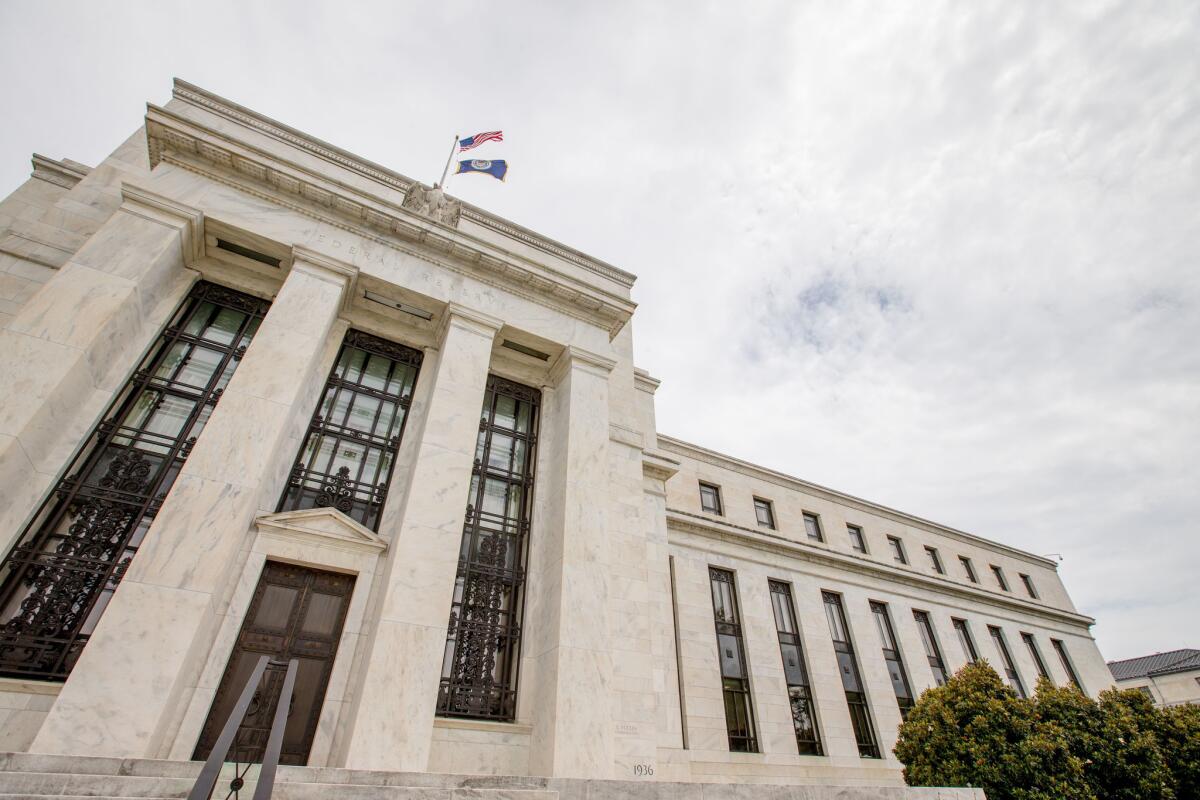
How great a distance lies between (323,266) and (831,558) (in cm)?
2211

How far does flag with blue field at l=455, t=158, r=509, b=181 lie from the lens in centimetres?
1672

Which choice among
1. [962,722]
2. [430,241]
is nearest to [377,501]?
[430,241]

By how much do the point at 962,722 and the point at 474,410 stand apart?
13.4 metres

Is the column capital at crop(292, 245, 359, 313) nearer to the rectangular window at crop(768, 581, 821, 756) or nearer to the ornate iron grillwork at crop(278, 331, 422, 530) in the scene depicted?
the ornate iron grillwork at crop(278, 331, 422, 530)

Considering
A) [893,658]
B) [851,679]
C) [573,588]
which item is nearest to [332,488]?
[573,588]

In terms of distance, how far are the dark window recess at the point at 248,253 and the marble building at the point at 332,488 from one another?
0.37 ft

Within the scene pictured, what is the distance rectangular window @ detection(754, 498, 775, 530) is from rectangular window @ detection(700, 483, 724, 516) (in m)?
2.07

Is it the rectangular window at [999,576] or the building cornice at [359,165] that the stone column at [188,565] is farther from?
the rectangular window at [999,576]

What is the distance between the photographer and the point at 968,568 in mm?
30688

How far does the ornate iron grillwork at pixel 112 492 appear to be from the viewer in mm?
8672

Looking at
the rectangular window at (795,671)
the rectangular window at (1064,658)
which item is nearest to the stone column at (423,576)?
the rectangular window at (795,671)

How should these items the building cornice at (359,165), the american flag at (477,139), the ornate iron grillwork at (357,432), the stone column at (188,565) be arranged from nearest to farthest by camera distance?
1. the stone column at (188,565)
2. the ornate iron grillwork at (357,432)
3. the building cornice at (359,165)
4. the american flag at (477,139)

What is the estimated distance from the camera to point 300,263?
1276 centimetres

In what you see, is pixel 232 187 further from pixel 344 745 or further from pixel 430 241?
pixel 344 745
